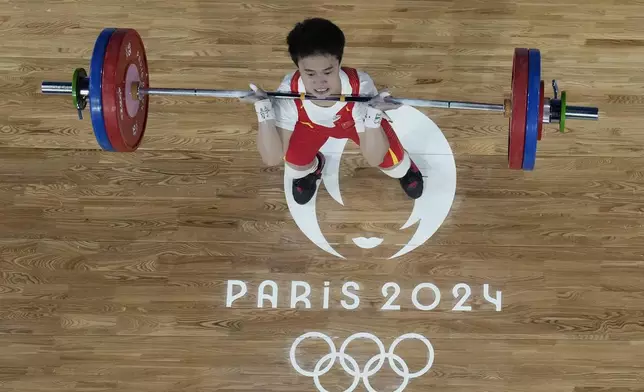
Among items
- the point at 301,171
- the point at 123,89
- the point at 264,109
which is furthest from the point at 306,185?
the point at 123,89

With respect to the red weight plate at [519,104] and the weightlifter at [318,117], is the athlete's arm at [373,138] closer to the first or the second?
the weightlifter at [318,117]

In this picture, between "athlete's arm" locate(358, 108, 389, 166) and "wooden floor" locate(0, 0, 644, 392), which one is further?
"wooden floor" locate(0, 0, 644, 392)

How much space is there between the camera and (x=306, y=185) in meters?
3.11

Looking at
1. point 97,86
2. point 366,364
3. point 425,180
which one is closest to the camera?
point 97,86

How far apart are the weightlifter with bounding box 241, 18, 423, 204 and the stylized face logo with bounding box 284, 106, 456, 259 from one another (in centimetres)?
7

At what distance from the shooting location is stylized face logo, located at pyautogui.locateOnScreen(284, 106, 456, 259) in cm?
313

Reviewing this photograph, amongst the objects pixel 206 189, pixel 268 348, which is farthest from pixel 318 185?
pixel 268 348

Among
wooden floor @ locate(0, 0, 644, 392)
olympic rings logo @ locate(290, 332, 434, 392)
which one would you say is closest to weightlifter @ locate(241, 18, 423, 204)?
wooden floor @ locate(0, 0, 644, 392)

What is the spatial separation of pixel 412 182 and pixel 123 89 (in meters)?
1.31

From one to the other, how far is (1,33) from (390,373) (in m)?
2.62

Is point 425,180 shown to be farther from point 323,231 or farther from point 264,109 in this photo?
point 264,109

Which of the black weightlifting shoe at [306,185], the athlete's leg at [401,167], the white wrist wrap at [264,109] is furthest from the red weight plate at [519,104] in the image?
the black weightlifting shoe at [306,185]

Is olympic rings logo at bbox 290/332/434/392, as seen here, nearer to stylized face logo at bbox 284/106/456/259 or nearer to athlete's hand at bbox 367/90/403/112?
stylized face logo at bbox 284/106/456/259

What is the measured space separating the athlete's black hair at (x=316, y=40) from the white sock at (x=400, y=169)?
77 cm
